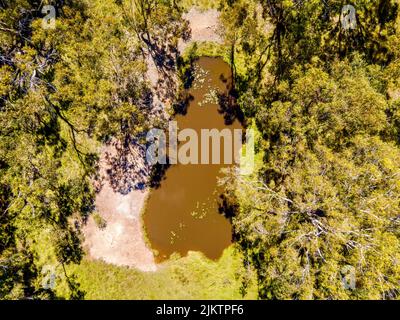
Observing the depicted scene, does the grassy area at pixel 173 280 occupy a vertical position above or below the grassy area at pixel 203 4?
below

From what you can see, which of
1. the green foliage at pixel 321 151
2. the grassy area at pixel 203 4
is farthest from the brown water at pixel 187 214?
the grassy area at pixel 203 4

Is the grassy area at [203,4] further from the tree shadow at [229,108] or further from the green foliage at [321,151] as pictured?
the tree shadow at [229,108]

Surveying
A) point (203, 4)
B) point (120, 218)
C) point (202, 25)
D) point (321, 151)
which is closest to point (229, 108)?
point (202, 25)

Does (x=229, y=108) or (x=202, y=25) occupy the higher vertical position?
(x=202, y=25)

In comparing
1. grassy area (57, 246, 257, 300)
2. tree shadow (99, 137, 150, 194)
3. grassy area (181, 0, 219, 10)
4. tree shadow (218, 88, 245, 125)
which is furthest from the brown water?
grassy area (181, 0, 219, 10)

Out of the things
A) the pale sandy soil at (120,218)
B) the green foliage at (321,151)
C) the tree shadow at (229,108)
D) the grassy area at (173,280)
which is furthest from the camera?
the tree shadow at (229,108)

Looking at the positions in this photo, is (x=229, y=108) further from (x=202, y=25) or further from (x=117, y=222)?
(x=117, y=222)
